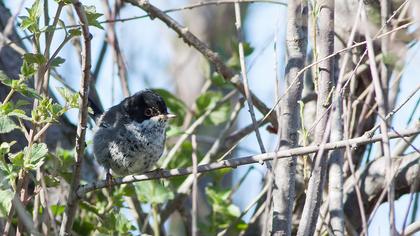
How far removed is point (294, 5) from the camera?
3039mm

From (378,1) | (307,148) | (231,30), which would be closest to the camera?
(307,148)

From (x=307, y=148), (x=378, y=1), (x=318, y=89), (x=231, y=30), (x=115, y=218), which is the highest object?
(x=231, y=30)

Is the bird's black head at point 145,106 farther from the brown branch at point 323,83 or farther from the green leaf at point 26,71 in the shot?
the brown branch at point 323,83

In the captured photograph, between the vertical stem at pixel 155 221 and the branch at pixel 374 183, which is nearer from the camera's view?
the branch at pixel 374 183

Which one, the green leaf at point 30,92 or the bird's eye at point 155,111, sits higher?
the bird's eye at point 155,111

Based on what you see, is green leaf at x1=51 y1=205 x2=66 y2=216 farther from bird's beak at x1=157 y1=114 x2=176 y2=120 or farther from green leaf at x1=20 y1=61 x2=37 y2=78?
green leaf at x1=20 y1=61 x2=37 y2=78

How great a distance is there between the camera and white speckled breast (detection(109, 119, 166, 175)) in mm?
4234

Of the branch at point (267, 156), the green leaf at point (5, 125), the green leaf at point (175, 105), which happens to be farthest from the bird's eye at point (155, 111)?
the green leaf at point (5, 125)

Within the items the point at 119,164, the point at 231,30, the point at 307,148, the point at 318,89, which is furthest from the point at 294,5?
the point at 231,30

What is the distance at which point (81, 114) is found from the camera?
299cm

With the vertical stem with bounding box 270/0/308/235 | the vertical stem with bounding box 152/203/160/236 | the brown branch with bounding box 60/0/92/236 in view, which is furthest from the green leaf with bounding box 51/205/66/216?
the vertical stem with bounding box 270/0/308/235

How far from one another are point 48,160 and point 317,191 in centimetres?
215

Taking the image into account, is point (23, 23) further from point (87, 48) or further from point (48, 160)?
point (48, 160)

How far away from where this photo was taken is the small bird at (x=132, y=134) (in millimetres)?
4246
